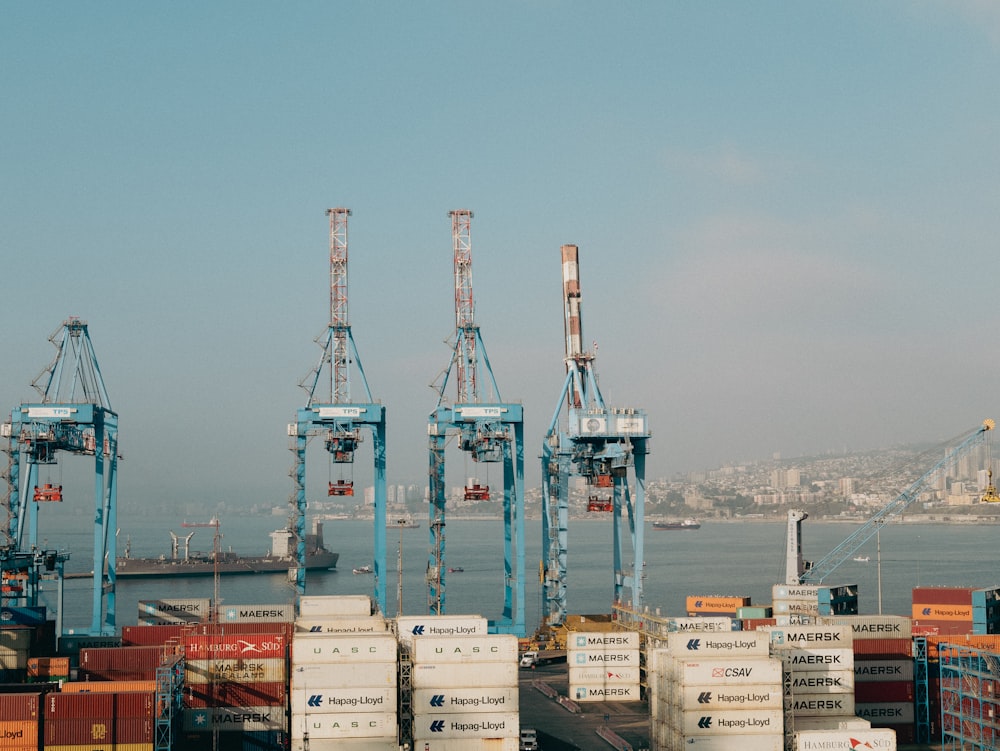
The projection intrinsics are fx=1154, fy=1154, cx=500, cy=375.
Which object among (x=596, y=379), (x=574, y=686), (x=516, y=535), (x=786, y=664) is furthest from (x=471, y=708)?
(x=596, y=379)

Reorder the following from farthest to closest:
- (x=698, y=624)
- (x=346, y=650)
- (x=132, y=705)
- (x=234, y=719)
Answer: (x=698, y=624) → (x=234, y=719) → (x=346, y=650) → (x=132, y=705)

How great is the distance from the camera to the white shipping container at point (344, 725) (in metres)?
41.8

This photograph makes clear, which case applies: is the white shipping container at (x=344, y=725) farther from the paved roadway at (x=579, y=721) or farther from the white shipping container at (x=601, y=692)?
the white shipping container at (x=601, y=692)

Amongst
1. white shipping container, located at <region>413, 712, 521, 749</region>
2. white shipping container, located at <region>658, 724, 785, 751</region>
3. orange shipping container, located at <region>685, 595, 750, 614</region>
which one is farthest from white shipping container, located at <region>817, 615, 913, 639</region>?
orange shipping container, located at <region>685, 595, 750, 614</region>

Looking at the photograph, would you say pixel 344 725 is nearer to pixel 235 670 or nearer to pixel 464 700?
pixel 464 700

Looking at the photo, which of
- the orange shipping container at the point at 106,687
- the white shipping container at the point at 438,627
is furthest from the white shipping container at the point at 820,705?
the orange shipping container at the point at 106,687

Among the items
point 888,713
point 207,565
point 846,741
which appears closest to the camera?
point 846,741

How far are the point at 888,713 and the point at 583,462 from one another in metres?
35.1

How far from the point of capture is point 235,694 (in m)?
45.8

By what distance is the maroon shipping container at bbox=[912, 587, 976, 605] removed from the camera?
70.1m

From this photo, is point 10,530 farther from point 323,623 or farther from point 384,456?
point 323,623

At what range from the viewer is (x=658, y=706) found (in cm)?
4638

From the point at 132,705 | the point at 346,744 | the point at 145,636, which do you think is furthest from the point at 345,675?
the point at 145,636

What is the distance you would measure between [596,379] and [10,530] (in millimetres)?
43965
